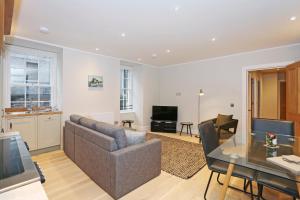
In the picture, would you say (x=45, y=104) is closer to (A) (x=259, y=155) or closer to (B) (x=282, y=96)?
(A) (x=259, y=155)

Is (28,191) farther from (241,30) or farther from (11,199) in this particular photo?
(241,30)

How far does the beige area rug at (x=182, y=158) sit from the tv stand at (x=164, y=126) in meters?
1.33

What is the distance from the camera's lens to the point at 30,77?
154 inches

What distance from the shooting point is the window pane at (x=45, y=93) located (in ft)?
13.4

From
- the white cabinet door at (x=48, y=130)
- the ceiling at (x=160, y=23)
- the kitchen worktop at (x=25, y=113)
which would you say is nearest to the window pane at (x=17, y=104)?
the kitchen worktop at (x=25, y=113)

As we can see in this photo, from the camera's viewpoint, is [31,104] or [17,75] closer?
[17,75]

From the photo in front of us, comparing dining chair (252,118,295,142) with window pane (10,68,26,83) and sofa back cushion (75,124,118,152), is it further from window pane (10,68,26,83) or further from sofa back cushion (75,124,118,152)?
window pane (10,68,26,83)

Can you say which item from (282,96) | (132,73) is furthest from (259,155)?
(282,96)

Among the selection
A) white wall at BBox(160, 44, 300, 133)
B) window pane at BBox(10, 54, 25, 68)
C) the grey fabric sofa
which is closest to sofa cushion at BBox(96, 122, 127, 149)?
the grey fabric sofa

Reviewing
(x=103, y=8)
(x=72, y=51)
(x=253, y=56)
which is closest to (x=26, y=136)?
(x=72, y=51)

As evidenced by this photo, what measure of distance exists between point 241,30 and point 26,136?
476cm

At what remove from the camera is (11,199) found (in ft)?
2.37

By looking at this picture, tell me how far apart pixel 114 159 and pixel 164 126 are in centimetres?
408

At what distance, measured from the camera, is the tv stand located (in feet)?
19.4
